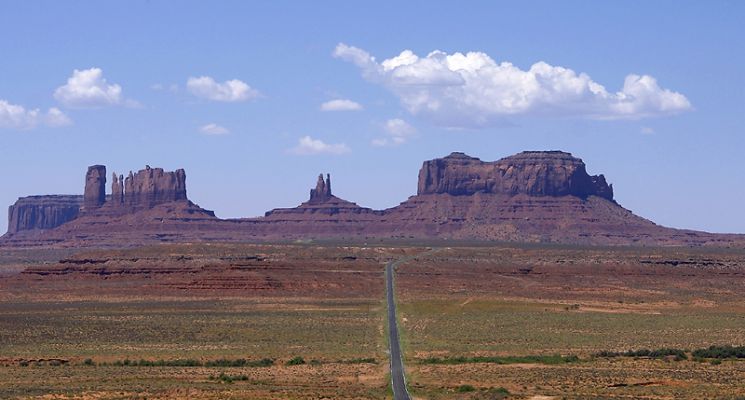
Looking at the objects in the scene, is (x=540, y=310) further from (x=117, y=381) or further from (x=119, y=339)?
(x=117, y=381)

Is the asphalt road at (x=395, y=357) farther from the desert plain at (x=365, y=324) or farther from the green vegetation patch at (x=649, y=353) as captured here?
the green vegetation patch at (x=649, y=353)

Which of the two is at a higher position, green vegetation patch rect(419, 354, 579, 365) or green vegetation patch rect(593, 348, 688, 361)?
green vegetation patch rect(593, 348, 688, 361)

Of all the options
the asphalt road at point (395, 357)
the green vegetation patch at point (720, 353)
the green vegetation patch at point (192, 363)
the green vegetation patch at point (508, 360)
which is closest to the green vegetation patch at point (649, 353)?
the green vegetation patch at point (720, 353)

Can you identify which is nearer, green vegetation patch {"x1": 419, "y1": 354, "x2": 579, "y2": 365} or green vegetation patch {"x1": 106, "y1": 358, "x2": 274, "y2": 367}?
green vegetation patch {"x1": 106, "y1": 358, "x2": 274, "y2": 367}

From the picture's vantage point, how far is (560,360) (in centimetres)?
7500

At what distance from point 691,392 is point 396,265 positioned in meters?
105

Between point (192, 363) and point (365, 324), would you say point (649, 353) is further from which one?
point (365, 324)

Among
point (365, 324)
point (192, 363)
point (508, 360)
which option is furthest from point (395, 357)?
point (365, 324)

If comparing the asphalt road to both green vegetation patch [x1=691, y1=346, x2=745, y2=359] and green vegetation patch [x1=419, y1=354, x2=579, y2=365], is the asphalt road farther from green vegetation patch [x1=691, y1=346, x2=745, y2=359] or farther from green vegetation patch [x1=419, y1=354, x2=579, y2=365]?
green vegetation patch [x1=691, y1=346, x2=745, y2=359]

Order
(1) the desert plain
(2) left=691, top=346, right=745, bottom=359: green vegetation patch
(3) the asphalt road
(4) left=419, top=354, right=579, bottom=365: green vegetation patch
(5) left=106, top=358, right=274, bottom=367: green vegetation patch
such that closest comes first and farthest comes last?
(3) the asphalt road
(1) the desert plain
(5) left=106, top=358, right=274, bottom=367: green vegetation patch
(4) left=419, top=354, right=579, bottom=365: green vegetation patch
(2) left=691, top=346, right=745, bottom=359: green vegetation patch

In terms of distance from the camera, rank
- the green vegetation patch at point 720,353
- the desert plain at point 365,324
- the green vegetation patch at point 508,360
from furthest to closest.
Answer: the green vegetation patch at point 720,353 < the green vegetation patch at point 508,360 < the desert plain at point 365,324

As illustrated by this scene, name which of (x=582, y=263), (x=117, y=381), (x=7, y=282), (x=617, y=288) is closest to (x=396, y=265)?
(x=582, y=263)

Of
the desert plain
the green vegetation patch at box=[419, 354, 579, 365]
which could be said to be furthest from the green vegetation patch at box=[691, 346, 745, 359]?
the green vegetation patch at box=[419, 354, 579, 365]

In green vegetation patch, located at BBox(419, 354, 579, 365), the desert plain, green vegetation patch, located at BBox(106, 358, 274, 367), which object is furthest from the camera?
green vegetation patch, located at BBox(419, 354, 579, 365)
